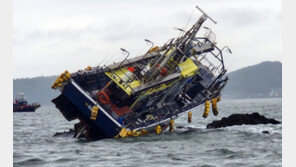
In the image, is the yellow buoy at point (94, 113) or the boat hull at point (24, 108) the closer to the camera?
the yellow buoy at point (94, 113)

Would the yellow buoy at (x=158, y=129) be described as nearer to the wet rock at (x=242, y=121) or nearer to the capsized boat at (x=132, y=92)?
the capsized boat at (x=132, y=92)

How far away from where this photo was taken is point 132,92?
32406mm

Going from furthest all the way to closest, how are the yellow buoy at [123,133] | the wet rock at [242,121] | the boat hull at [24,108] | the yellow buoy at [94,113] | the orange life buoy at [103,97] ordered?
the boat hull at [24,108] → the wet rock at [242,121] → the orange life buoy at [103,97] → the yellow buoy at [123,133] → the yellow buoy at [94,113]

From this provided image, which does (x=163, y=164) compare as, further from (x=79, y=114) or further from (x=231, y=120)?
(x=231, y=120)

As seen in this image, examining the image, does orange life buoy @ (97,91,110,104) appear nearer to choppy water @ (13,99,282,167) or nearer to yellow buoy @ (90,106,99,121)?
yellow buoy @ (90,106,99,121)

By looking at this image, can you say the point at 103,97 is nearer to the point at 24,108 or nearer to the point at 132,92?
the point at 132,92

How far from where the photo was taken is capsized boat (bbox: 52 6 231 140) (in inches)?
1236

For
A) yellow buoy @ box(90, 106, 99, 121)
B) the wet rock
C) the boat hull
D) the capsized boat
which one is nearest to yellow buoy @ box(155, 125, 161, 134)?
the capsized boat

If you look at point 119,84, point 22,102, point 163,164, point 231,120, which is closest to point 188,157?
point 163,164

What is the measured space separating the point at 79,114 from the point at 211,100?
10.2 metres

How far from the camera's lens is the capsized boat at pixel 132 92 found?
31391 mm

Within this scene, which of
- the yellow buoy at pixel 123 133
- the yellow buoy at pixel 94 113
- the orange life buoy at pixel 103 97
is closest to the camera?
the yellow buoy at pixel 94 113

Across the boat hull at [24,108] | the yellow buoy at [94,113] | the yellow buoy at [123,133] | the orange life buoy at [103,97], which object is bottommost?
the boat hull at [24,108]

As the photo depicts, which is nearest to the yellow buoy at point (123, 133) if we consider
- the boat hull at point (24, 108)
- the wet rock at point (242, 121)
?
the wet rock at point (242, 121)
